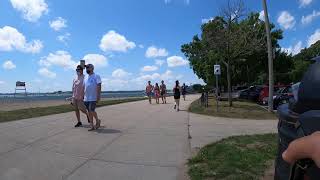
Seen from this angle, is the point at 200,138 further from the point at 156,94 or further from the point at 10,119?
the point at 156,94

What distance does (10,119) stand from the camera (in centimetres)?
1532

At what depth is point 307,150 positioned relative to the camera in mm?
1945

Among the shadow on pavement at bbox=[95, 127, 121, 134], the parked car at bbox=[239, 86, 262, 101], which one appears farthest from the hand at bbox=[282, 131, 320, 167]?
the parked car at bbox=[239, 86, 262, 101]

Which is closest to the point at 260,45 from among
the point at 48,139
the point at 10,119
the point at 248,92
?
the point at 248,92

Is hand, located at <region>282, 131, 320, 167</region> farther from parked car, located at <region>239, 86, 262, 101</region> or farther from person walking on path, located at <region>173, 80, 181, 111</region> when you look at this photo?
parked car, located at <region>239, 86, 262, 101</region>

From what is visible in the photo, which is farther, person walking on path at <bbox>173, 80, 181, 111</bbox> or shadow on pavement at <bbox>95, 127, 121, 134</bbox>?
person walking on path at <bbox>173, 80, 181, 111</bbox>

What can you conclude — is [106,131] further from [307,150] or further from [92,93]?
[307,150]

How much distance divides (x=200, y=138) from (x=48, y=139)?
3524 mm

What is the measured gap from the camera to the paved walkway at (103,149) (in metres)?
7.25

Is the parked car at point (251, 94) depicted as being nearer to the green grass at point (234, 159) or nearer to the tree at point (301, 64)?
the tree at point (301, 64)

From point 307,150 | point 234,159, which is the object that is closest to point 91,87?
point 234,159

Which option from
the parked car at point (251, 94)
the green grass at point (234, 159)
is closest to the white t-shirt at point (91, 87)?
the green grass at point (234, 159)

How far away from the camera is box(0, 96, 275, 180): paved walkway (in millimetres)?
7250

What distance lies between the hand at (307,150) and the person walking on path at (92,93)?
10044 millimetres
